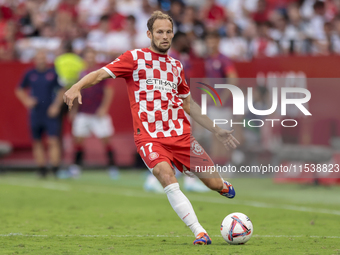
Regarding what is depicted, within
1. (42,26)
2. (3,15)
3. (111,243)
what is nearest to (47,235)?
(111,243)

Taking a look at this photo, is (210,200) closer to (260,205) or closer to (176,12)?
(260,205)

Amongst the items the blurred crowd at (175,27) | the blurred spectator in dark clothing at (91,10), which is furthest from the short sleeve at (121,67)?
the blurred spectator in dark clothing at (91,10)

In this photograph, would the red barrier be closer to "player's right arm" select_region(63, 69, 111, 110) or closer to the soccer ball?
the soccer ball

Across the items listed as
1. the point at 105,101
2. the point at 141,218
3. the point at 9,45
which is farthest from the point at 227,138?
the point at 9,45

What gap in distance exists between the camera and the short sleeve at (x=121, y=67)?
596 centimetres

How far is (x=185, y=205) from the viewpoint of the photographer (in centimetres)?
577

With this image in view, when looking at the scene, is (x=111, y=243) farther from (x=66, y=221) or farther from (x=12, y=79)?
(x=12, y=79)

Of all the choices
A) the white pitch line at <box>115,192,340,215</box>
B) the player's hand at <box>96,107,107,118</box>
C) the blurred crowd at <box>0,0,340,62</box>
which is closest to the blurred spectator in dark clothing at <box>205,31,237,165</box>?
the white pitch line at <box>115,192,340,215</box>

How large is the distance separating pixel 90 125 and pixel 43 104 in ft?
3.68

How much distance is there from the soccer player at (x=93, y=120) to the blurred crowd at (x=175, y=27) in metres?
1.50

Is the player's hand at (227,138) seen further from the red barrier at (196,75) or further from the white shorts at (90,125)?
the red barrier at (196,75)

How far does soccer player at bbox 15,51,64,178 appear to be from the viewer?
1322 cm

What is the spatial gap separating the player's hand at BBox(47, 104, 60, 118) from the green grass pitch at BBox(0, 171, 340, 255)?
137cm

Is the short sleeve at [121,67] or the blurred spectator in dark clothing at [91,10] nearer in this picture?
the short sleeve at [121,67]
